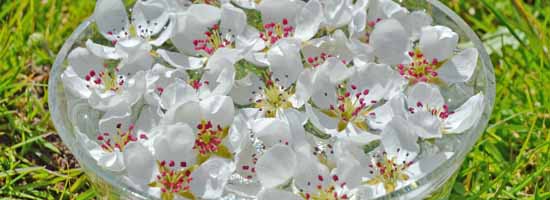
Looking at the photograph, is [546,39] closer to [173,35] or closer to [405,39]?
[405,39]

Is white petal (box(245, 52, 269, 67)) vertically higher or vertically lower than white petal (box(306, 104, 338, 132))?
higher

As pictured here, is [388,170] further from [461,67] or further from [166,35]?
[166,35]

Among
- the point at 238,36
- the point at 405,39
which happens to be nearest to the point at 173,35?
the point at 238,36

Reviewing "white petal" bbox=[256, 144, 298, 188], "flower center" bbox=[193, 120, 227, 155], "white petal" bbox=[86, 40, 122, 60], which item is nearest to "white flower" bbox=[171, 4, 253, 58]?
"white petal" bbox=[86, 40, 122, 60]

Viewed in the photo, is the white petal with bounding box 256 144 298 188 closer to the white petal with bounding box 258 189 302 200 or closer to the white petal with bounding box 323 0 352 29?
the white petal with bounding box 258 189 302 200

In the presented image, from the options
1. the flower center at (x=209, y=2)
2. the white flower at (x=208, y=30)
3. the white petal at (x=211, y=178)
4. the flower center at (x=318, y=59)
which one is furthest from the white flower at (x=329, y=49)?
the white petal at (x=211, y=178)

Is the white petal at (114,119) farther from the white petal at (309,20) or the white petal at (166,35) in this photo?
the white petal at (309,20)

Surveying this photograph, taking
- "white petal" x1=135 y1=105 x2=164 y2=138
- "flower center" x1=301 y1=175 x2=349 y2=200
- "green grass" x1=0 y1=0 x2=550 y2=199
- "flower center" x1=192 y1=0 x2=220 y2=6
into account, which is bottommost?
"green grass" x1=0 y1=0 x2=550 y2=199
